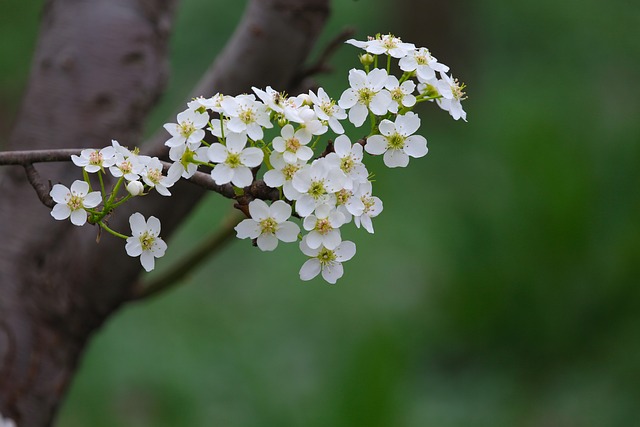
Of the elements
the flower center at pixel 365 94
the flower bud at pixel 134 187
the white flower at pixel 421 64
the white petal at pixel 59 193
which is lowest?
the white petal at pixel 59 193

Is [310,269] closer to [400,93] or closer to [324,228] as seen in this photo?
[324,228]

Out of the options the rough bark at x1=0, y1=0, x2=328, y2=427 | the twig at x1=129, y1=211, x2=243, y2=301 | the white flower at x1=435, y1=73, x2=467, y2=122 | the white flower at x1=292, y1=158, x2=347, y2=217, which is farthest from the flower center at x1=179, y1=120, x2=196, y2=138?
the twig at x1=129, y1=211, x2=243, y2=301

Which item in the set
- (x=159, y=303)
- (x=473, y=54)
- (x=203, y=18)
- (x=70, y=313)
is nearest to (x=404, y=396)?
(x=70, y=313)

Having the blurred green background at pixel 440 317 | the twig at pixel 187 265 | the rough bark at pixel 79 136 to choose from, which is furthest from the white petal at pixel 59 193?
the blurred green background at pixel 440 317

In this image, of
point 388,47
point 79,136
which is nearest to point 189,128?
point 388,47

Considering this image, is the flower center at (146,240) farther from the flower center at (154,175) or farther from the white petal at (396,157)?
the white petal at (396,157)
